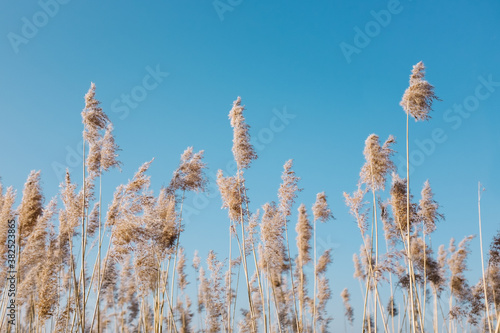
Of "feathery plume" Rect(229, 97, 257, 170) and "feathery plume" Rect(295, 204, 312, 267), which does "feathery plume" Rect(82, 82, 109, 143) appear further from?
"feathery plume" Rect(295, 204, 312, 267)

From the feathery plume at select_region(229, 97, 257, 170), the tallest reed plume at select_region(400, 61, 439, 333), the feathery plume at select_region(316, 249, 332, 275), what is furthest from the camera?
the feathery plume at select_region(316, 249, 332, 275)

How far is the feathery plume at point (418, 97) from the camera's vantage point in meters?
5.46

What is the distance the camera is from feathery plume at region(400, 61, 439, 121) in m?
5.46

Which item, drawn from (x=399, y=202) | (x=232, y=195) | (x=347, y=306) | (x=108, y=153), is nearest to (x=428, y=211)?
(x=399, y=202)

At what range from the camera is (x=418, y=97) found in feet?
18.0

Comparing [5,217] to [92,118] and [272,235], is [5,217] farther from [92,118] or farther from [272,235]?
[272,235]

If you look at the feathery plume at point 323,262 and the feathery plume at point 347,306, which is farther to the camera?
the feathery plume at point 347,306

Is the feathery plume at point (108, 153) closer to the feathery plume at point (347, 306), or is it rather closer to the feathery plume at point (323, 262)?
the feathery plume at point (323, 262)

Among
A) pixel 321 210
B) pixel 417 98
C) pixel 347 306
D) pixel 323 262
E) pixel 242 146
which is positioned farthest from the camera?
pixel 347 306

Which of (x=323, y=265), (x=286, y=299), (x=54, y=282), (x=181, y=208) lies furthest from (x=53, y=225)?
(x=286, y=299)

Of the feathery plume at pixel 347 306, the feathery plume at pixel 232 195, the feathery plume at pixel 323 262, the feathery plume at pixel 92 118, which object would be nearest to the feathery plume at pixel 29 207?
the feathery plume at pixel 92 118

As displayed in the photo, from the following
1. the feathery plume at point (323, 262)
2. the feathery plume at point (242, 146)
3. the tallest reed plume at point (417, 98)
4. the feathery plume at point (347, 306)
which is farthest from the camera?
the feathery plume at point (347, 306)

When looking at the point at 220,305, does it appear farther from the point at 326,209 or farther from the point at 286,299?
the point at 286,299

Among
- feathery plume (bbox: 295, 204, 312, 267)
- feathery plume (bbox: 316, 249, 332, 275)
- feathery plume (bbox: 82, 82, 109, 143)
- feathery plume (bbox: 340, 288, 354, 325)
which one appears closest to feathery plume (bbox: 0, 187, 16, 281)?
feathery plume (bbox: 82, 82, 109, 143)
